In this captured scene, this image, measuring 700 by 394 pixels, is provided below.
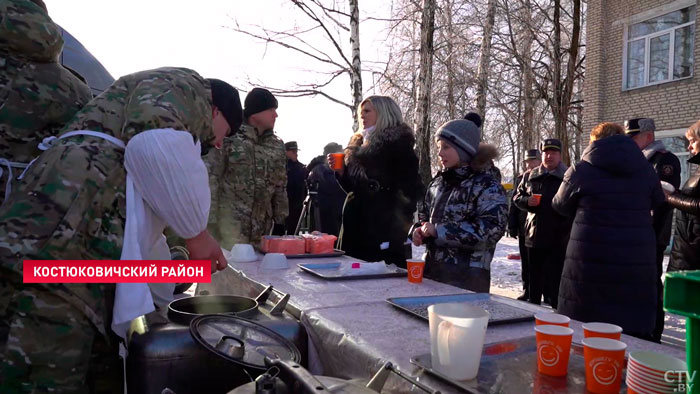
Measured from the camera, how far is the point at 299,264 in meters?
2.60

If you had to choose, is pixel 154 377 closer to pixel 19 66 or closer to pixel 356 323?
pixel 356 323

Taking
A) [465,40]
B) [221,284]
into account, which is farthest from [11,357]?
[465,40]

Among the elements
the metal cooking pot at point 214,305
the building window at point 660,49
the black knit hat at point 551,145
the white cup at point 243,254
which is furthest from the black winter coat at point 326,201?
the building window at point 660,49

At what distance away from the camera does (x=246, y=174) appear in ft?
13.2

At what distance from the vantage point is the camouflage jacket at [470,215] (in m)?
2.47

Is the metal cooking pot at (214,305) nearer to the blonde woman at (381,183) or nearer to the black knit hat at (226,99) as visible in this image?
the black knit hat at (226,99)

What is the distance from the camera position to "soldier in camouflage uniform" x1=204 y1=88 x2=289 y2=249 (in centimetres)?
391

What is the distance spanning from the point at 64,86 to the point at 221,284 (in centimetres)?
131

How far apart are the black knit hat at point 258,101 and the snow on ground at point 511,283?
121 inches

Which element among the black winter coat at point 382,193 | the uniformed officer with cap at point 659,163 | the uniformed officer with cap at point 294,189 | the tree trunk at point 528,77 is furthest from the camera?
the tree trunk at point 528,77

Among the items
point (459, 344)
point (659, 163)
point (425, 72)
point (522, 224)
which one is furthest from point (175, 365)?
point (425, 72)

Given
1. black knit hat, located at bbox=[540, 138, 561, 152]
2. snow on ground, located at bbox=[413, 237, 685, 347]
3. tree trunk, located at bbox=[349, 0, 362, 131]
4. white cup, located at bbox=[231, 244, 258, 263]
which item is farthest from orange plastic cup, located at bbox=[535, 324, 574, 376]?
tree trunk, located at bbox=[349, 0, 362, 131]

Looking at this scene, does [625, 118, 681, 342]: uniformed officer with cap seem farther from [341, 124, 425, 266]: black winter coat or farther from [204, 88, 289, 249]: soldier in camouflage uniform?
[204, 88, 289, 249]: soldier in camouflage uniform

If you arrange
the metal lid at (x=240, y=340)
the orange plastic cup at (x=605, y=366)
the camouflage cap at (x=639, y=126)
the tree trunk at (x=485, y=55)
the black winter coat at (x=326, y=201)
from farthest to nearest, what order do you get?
the tree trunk at (x=485, y=55) → the black winter coat at (x=326, y=201) → the camouflage cap at (x=639, y=126) → the metal lid at (x=240, y=340) → the orange plastic cup at (x=605, y=366)
